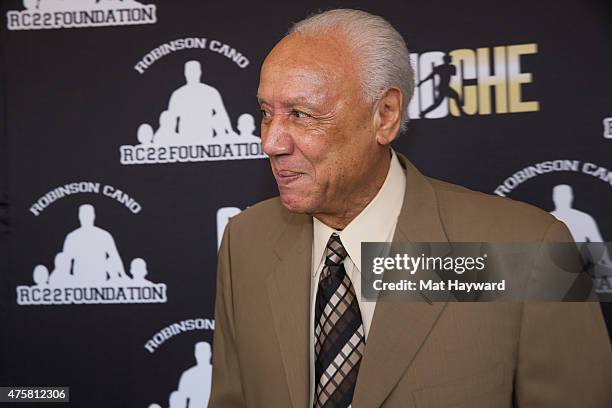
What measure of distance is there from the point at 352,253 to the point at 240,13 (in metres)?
1.02

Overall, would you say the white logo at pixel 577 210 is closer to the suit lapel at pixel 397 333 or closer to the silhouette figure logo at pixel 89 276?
the suit lapel at pixel 397 333

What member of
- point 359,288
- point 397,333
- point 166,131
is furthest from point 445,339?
point 166,131

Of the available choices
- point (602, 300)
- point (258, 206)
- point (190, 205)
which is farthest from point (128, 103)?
point (602, 300)

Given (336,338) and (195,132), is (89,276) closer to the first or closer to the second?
(195,132)

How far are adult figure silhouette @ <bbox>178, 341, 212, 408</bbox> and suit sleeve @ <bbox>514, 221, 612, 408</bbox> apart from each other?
45.6 inches

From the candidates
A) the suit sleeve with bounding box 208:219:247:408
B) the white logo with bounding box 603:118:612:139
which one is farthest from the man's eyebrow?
the white logo with bounding box 603:118:612:139

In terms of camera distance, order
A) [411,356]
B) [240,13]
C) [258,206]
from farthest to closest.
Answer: [240,13] < [258,206] < [411,356]

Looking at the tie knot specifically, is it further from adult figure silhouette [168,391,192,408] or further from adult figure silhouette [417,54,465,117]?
adult figure silhouette [168,391,192,408]

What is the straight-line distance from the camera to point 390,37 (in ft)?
5.27

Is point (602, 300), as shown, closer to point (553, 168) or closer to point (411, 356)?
point (553, 168)

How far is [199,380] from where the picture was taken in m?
2.43

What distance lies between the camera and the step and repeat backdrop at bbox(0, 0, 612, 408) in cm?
233

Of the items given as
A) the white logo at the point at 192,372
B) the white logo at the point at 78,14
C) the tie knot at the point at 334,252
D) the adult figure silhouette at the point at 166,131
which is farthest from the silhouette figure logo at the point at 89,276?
the tie knot at the point at 334,252

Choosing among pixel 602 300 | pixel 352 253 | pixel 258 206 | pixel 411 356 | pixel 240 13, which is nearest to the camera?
pixel 411 356
